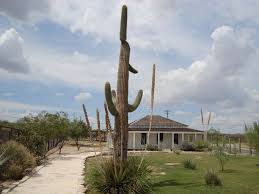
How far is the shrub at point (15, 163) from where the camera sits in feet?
58.7

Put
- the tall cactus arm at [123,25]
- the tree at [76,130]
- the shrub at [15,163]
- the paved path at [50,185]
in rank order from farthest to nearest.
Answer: the tree at [76,130] < the shrub at [15,163] < the paved path at [50,185] < the tall cactus arm at [123,25]

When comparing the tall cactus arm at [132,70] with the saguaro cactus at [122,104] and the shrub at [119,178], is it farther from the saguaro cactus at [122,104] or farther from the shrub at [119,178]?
the shrub at [119,178]

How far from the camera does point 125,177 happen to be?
1085 centimetres

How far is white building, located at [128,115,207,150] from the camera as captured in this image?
53594 millimetres

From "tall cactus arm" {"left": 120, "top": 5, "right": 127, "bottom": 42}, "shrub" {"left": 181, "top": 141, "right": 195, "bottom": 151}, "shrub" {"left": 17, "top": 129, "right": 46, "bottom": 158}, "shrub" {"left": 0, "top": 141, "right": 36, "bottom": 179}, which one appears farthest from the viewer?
"shrub" {"left": 181, "top": 141, "right": 195, "bottom": 151}

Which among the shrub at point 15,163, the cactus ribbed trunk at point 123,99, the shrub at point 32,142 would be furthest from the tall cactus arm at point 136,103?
the shrub at point 32,142

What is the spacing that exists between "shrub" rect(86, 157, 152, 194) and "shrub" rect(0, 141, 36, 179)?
6883 millimetres

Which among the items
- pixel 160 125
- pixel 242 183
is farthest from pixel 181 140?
pixel 242 183

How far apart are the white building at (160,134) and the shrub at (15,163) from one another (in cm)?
3178

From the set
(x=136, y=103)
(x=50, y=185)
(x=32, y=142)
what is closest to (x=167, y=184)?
(x=50, y=185)

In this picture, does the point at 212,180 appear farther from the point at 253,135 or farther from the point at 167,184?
the point at 253,135

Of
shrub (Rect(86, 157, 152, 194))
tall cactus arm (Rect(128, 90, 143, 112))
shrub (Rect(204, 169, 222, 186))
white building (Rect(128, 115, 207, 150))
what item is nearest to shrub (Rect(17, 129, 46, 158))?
shrub (Rect(204, 169, 222, 186))

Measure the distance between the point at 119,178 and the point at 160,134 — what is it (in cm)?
4452

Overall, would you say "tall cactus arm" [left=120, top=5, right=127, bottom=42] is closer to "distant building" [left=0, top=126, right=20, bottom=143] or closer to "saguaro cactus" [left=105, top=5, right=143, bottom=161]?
"saguaro cactus" [left=105, top=5, right=143, bottom=161]
